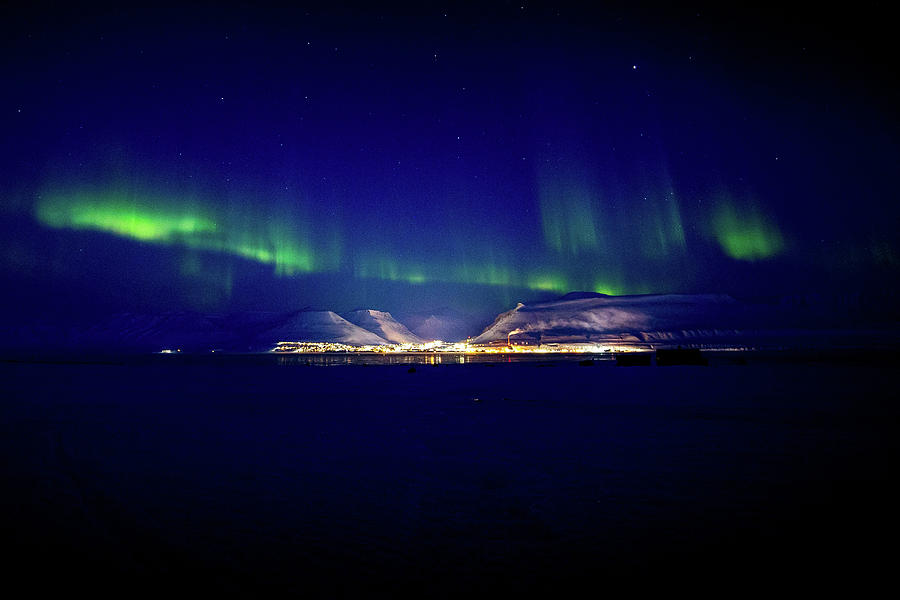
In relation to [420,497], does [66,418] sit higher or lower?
higher

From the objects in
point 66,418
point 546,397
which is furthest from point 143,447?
point 546,397

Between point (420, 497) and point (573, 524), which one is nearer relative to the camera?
point (573, 524)

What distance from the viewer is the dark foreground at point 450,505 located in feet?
32.1

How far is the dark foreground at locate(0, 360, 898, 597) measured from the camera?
977 centimetres

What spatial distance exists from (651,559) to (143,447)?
2179 cm

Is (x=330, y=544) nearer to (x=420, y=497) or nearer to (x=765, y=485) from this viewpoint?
(x=420, y=497)

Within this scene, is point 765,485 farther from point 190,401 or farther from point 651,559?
point 190,401

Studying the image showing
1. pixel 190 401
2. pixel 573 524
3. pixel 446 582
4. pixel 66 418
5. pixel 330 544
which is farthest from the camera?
pixel 190 401

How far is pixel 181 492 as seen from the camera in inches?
633

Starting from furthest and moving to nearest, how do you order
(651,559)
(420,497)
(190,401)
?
1. (190,401)
2. (420,497)
3. (651,559)

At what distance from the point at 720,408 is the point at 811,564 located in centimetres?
3097

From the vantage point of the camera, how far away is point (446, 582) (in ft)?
30.9

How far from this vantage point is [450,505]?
1462 cm

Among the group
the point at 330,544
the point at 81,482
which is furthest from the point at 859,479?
the point at 81,482
